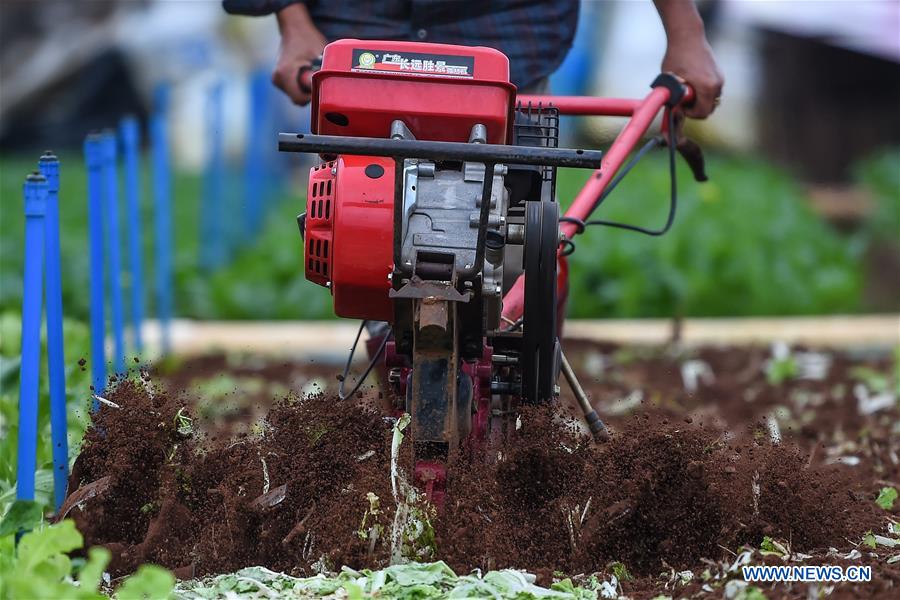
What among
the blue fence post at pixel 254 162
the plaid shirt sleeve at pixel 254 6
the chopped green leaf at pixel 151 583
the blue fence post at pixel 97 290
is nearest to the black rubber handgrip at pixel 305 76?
the plaid shirt sleeve at pixel 254 6

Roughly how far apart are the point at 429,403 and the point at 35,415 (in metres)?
0.79

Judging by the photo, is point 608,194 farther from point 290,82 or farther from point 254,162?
point 254,162

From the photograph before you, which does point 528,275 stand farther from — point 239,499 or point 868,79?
point 868,79

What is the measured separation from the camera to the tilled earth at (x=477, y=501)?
2.51 metres

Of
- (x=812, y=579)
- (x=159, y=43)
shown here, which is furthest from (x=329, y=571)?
(x=159, y=43)

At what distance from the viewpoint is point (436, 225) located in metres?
2.43

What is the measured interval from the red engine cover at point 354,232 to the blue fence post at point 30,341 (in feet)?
1.76

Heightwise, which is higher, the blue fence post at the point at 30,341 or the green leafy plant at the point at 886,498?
the blue fence post at the point at 30,341

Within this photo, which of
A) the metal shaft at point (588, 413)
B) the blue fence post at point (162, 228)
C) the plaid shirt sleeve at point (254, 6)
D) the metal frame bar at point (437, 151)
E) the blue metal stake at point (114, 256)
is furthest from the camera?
the blue fence post at point (162, 228)

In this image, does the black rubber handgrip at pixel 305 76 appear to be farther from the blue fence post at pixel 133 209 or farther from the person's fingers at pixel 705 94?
the blue fence post at pixel 133 209

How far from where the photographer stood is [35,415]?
100 inches

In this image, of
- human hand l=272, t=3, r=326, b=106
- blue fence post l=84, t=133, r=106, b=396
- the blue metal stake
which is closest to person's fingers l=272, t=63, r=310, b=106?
human hand l=272, t=3, r=326, b=106

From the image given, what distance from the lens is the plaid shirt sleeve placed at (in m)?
3.50

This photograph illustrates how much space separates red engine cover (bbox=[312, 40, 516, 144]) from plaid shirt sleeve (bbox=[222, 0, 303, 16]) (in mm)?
998
